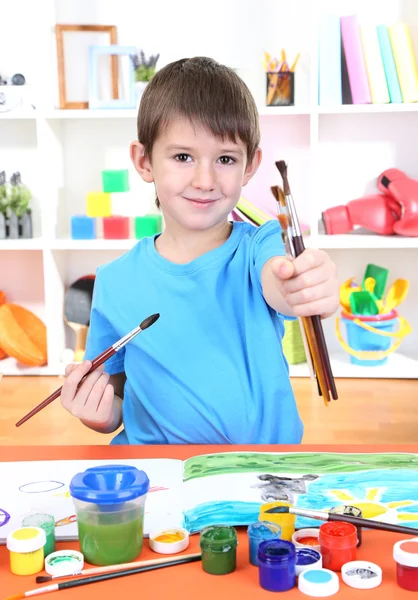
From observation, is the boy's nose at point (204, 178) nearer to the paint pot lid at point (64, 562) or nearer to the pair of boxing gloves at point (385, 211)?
the paint pot lid at point (64, 562)

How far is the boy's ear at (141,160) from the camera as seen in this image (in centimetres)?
123

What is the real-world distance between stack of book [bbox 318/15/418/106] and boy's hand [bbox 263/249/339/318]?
90.1 inches

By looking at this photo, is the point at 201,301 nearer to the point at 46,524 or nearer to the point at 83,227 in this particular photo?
the point at 46,524

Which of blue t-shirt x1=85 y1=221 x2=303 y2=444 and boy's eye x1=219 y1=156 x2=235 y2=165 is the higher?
boy's eye x1=219 y1=156 x2=235 y2=165

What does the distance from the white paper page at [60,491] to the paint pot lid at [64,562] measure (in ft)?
0.14

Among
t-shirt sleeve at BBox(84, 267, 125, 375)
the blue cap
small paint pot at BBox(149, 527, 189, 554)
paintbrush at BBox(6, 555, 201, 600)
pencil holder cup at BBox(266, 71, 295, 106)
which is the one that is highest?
pencil holder cup at BBox(266, 71, 295, 106)

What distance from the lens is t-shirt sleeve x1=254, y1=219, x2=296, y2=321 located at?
1.11 m

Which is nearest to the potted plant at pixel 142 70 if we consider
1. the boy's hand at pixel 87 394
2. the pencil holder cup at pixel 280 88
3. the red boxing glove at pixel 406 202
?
the pencil holder cup at pixel 280 88

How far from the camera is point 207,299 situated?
117 centimetres

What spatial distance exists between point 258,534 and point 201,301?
489mm

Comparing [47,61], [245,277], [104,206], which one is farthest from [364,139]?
[245,277]

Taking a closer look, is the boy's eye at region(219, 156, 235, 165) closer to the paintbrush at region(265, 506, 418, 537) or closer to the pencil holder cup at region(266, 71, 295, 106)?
the paintbrush at region(265, 506, 418, 537)

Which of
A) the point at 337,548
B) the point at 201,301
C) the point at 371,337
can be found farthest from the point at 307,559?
the point at 371,337

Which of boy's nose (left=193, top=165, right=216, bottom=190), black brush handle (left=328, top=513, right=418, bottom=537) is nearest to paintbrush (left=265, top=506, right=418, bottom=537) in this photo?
black brush handle (left=328, top=513, right=418, bottom=537)
